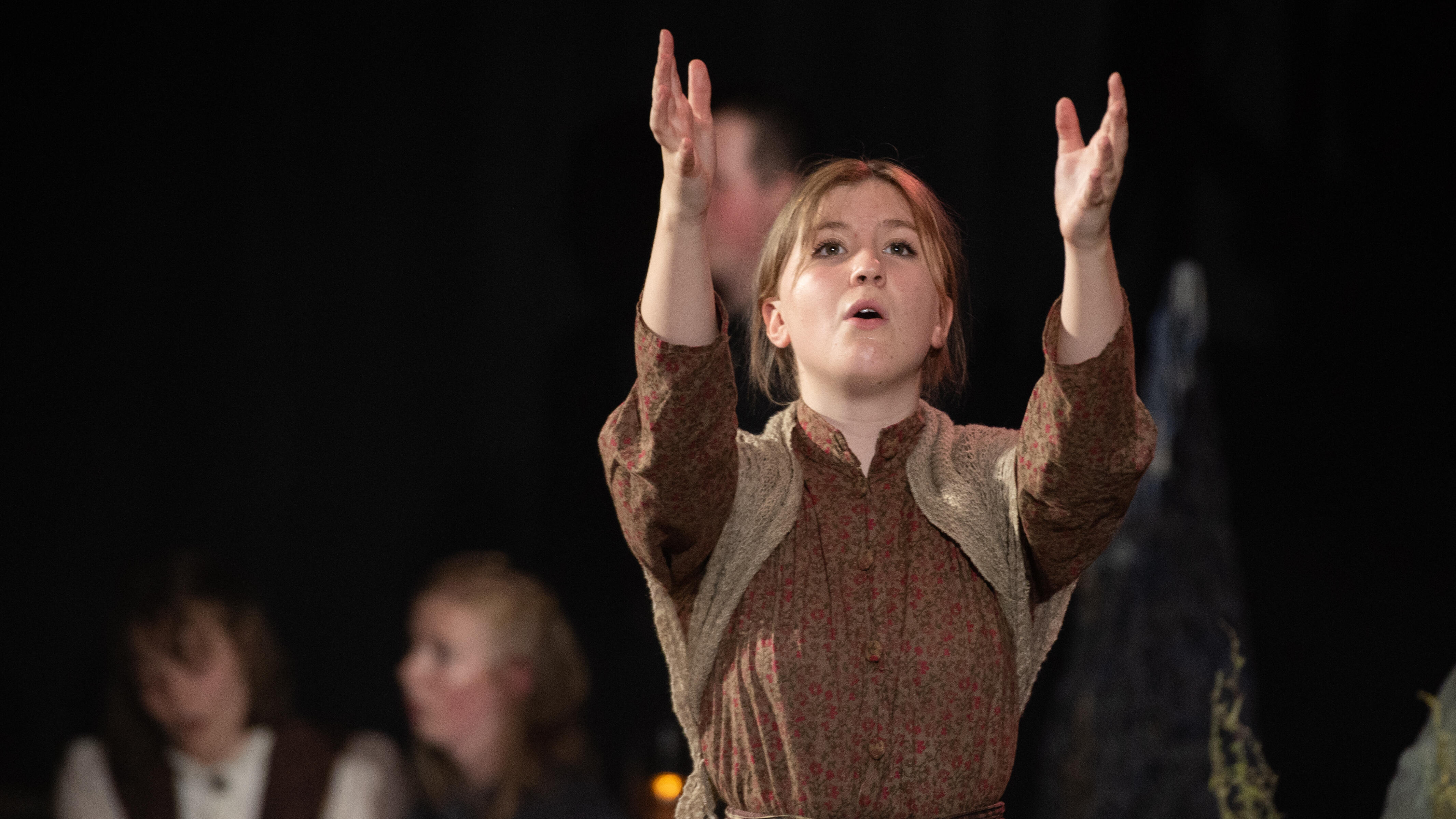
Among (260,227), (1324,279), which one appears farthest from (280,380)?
(1324,279)

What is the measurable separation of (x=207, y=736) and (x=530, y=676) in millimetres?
551

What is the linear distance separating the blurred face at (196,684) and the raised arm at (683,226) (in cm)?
146

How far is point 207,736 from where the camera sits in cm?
213

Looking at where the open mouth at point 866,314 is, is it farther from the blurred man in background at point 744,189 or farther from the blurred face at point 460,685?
the blurred face at point 460,685

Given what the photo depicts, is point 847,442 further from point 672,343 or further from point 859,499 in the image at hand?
point 672,343

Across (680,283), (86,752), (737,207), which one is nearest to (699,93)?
(680,283)

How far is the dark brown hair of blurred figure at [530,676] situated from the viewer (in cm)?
210

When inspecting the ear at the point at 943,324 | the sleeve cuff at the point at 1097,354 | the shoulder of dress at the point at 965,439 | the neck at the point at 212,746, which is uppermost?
the ear at the point at 943,324

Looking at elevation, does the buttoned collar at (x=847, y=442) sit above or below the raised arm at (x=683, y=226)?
below

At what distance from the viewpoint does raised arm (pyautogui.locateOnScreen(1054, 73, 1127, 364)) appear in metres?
0.99

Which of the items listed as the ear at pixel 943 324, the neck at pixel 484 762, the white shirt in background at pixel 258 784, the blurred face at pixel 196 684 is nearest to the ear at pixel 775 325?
the ear at pixel 943 324

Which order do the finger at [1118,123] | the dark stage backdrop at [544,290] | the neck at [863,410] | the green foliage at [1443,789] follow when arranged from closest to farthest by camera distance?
the finger at [1118,123] < the green foliage at [1443,789] < the neck at [863,410] < the dark stage backdrop at [544,290]

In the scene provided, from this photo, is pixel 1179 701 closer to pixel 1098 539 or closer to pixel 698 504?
pixel 1098 539

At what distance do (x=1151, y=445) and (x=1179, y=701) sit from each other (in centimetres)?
124
